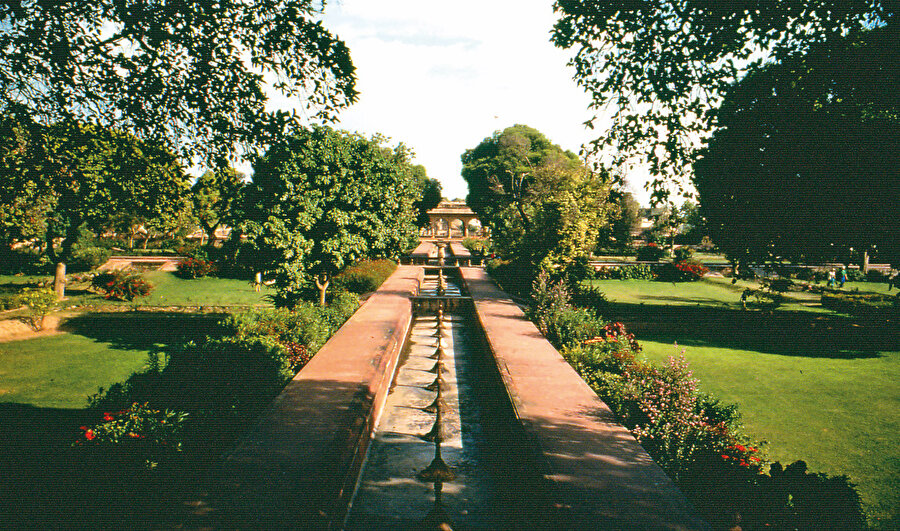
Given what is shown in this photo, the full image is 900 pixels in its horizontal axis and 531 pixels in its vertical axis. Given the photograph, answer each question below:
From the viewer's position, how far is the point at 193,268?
2723cm

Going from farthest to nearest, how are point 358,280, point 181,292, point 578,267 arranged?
point 181,292 → point 358,280 → point 578,267

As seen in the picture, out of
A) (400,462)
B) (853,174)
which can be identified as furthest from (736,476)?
(853,174)

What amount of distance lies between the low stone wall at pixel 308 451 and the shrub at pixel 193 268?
21.8 meters

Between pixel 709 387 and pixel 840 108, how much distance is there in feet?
18.4

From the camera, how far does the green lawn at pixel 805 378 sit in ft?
20.8

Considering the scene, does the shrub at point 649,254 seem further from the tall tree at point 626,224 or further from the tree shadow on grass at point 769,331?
the tree shadow on grass at point 769,331

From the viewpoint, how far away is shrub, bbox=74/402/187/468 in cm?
491

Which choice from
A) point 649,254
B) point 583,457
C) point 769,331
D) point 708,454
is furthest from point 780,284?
point 649,254

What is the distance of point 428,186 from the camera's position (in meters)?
64.6

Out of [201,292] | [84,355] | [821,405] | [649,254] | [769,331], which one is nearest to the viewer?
[821,405]

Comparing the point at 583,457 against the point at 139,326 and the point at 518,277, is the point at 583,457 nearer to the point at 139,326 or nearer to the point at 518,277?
the point at 139,326

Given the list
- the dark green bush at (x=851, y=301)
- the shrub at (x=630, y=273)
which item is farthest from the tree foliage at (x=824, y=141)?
the shrub at (x=630, y=273)

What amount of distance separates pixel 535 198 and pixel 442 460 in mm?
32344

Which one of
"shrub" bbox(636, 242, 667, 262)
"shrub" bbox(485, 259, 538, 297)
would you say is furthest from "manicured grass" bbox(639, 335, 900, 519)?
"shrub" bbox(636, 242, 667, 262)
